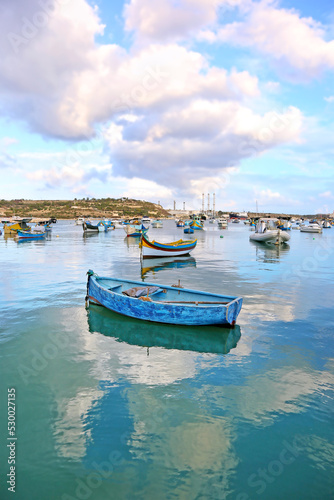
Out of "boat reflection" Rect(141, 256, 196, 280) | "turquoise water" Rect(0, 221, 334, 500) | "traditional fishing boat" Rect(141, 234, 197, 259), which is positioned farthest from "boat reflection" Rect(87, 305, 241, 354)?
"traditional fishing boat" Rect(141, 234, 197, 259)

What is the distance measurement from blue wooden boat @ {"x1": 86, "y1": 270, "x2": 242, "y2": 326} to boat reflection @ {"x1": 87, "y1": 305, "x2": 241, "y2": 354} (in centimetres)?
34

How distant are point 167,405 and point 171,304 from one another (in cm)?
629

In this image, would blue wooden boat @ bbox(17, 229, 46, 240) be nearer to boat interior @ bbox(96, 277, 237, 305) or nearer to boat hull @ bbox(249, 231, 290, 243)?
boat hull @ bbox(249, 231, 290, 243)

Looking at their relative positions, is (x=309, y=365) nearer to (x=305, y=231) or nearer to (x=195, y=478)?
(x=195, y=478)

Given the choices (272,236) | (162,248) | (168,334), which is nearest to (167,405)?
(168,334)

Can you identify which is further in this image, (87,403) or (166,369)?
(166,369)

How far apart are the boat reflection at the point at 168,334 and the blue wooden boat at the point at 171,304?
0.34 meters

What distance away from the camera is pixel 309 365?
11.6 m

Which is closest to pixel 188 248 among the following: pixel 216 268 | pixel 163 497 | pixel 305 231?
pixel 216 268

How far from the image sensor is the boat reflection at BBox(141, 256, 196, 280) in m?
31.9

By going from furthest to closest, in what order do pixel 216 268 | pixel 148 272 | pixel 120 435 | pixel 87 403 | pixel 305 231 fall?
pixel 305 231 → pixel 216 268 → pixel 148 272 → pixel 87 403 → pixel 120 435

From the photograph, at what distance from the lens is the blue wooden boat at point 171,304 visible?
49.0 ft

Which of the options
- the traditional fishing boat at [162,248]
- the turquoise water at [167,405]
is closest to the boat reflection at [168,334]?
the turquoise water at [167,405]

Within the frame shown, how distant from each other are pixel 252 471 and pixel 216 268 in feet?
87.2
